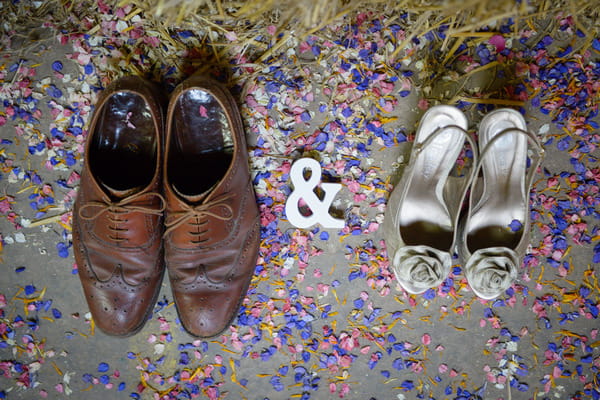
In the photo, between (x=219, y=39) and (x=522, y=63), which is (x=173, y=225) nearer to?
(x=219, y=39)

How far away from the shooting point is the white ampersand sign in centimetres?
130

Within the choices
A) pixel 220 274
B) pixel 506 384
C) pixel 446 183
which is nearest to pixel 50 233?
pixel 220 274

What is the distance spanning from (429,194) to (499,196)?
21 centimetres

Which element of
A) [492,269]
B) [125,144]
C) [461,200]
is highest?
[125,144]

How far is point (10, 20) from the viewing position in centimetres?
135

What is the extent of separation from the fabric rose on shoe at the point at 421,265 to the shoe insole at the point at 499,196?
0.16 m

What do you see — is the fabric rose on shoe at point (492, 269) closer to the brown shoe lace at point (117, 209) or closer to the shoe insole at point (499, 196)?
the shoe insole at point (499, 196)

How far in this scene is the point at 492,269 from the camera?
114 cm

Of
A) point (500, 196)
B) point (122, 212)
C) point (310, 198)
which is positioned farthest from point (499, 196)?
point (122, 212)

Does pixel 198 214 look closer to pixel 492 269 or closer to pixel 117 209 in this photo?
pixel 117 209

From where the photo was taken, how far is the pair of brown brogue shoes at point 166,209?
1.18 m

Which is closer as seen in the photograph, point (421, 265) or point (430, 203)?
point (421, 265)

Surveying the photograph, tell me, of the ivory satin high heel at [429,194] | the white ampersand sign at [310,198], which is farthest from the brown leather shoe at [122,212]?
the ivory satin high heel at [429,194]

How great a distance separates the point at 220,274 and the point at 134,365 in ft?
1.52
